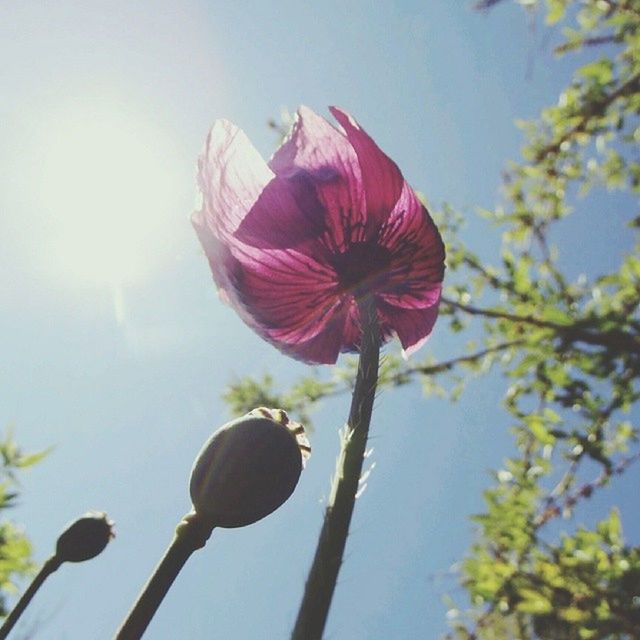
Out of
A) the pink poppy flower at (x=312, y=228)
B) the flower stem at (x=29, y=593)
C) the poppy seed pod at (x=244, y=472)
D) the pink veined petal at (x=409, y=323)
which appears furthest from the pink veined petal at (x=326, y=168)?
the flower stem at (x=29, y=593)

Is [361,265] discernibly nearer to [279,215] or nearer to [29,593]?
[279,215]

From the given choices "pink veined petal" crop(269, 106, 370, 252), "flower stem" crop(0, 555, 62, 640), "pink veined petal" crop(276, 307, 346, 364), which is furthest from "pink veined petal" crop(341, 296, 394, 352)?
"flower stem" crop(0, 555, 62, 640)

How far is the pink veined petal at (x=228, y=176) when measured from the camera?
65 cm

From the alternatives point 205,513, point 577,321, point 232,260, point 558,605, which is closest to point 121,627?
point 205,513

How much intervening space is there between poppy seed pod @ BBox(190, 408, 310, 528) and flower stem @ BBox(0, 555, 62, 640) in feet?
0.64

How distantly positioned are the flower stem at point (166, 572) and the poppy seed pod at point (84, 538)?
35cm

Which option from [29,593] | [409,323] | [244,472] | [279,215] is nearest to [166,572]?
[244,472]

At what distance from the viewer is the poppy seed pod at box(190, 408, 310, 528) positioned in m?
0.36

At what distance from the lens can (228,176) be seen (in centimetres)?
66

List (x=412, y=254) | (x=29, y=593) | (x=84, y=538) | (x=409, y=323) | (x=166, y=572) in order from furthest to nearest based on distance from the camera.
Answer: (x=409, y=323) → (x=412, y=254) → (x=84, y=538) → (x=29, y=593) → (x=166, y=572)

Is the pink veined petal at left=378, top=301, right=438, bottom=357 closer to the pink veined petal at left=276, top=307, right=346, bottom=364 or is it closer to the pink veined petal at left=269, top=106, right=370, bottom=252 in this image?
the pink veined petal at left=276, top=307, right=346, bottom=364

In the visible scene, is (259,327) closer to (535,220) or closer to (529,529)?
(529,529)

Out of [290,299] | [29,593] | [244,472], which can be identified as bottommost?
[29,593]

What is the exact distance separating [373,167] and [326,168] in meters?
0.06
